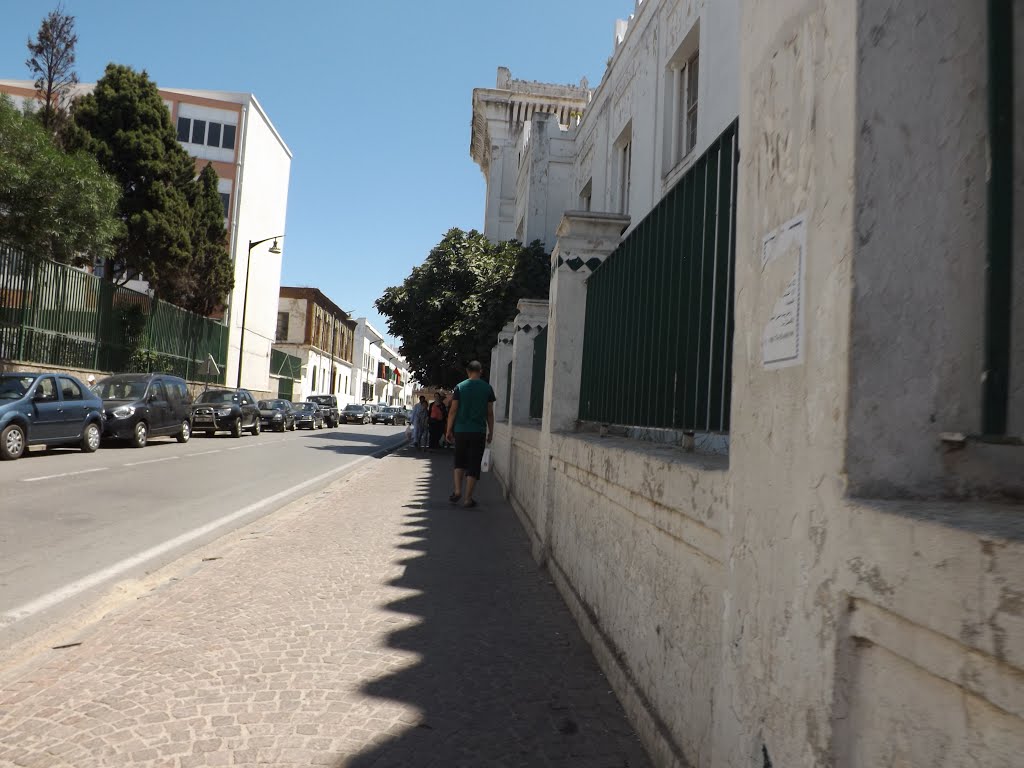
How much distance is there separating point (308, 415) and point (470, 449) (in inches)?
1189

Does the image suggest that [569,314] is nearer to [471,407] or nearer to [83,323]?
[471,407]

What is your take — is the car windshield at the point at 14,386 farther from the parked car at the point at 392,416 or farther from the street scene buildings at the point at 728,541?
the parked car at the point at 392,416

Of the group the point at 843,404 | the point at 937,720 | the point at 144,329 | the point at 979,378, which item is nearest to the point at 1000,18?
the point at 979,378

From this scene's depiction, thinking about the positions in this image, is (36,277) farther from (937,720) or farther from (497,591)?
(937,720)

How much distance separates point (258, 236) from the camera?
44.2 m

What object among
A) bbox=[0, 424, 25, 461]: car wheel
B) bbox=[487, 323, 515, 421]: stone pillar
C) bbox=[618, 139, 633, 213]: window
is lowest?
bbox=[0, 424, 25, 461]: car wheel

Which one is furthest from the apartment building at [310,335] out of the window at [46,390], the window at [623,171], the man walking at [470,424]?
the man walking at [470,424]

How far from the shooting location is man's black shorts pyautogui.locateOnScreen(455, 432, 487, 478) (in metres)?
10.2

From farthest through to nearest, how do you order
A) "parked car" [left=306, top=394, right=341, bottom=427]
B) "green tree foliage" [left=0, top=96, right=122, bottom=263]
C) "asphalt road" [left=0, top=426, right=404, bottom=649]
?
"parked car" [left=306, top=394, right=341, bottom=427], "green tree foliage" [left=0, top=96, right=122, bottom=263], "asphalt road" [left=0, top=426, right=404, bottom=649]

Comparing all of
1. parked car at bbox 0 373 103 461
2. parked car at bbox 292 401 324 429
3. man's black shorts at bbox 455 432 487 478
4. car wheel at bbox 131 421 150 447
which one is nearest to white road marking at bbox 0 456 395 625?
man's black shorts at bbox 455 432 487 478

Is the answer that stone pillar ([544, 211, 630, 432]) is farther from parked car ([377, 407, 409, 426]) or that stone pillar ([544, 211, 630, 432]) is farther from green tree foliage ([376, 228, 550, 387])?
parked car ([377, 407, 409, 426])

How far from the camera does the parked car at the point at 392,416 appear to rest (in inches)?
2228

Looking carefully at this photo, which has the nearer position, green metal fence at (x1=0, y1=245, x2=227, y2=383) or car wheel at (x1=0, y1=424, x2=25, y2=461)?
car wheel at (x1=0, y1=424, x2=25, y2=461)

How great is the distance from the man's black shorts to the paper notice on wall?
8.14 m
